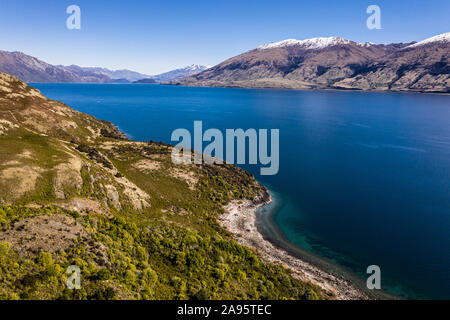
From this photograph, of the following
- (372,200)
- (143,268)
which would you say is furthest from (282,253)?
(372,200)

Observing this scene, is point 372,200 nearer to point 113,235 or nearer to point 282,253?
point 282,253

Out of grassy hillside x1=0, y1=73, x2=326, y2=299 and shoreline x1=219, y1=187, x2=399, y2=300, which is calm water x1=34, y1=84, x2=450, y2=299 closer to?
shoreline x1=219, y1=187, x2=399, y2=300

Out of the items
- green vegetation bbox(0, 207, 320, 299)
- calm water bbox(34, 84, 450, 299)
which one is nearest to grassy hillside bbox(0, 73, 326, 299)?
green vegetation bbox(0, 207, 320, 299)

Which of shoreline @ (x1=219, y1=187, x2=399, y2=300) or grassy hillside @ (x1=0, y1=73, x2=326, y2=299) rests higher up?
grassy hillside @ (x1=0, y1=73, x2=326, y2=299)

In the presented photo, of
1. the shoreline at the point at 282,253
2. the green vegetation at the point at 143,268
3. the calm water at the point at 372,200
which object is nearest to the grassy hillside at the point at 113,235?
the green vegetation at the point at 143,268

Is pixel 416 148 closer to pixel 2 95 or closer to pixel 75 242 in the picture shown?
pixel 75 242

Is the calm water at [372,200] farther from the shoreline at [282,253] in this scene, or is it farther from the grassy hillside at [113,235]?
the grassy hillside at [113,235]

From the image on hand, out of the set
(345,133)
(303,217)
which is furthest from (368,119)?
(303,217)
